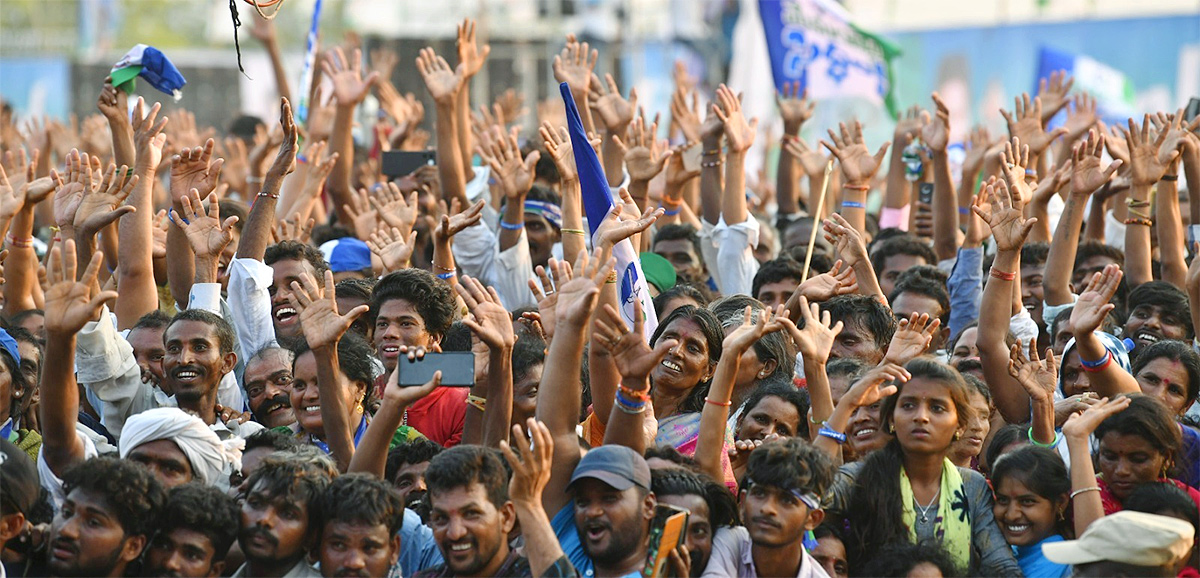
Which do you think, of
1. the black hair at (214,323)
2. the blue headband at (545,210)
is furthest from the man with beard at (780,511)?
the blue headband at (545,210)

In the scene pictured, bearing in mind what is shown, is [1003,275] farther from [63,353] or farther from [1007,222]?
[63,353]

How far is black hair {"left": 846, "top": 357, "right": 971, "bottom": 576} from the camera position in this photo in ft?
15.2

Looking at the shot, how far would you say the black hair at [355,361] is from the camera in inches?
208

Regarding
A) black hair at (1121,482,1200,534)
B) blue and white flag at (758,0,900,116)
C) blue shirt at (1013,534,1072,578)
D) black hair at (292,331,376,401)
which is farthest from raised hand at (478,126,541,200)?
blue and white flag at (758,0,900,116)

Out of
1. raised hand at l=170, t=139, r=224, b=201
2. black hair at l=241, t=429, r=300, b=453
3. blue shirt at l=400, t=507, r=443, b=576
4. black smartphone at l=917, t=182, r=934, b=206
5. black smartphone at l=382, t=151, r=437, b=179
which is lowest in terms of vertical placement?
blue shirt at l=400, t=507, r=443, b=576

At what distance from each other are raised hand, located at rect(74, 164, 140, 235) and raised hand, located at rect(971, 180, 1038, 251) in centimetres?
323

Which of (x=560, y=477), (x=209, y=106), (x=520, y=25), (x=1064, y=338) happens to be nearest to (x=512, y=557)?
(x=560, y=477)

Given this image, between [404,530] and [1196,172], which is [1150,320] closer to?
[1196,172]

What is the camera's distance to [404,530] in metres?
4.62

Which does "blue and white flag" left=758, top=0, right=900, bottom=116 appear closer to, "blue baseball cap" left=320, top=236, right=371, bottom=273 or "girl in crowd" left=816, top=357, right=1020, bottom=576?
"blue baseball cap" left=320, top=236, right=371, bottom=273

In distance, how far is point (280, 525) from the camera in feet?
14.2

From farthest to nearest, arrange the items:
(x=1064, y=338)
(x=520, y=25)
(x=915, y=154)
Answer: (x=520, y=25), (x=915, y=154), (x=1064, y=338)

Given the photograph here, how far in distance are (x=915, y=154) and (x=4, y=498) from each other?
595 cm

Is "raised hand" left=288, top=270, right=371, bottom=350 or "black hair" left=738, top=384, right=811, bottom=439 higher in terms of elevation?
"raised hand" left=288, top=270, right=371, bottom=350
